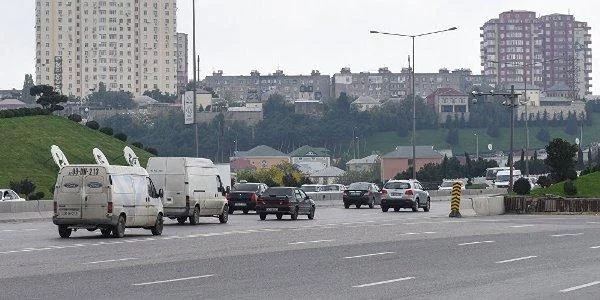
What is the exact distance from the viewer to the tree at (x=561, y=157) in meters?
77.1

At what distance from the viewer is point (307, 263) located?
88.3 ft

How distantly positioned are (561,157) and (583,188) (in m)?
7.09

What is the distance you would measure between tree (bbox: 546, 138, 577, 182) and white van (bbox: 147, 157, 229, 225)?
104ft

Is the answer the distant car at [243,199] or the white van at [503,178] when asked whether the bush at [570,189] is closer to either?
the distant car at [243,199]

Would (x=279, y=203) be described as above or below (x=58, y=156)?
below

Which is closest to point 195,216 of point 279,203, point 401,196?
point 279,203

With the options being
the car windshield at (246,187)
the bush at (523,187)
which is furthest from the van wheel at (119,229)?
the bush at (523,187)

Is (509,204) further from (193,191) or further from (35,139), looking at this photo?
(35,139)

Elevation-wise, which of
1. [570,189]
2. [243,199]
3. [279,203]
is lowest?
[243,199]

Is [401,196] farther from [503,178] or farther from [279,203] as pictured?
[503,178]

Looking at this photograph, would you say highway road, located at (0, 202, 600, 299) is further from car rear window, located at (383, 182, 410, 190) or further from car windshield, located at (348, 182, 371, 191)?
car windshield, located at (348, 182, 371, 191)

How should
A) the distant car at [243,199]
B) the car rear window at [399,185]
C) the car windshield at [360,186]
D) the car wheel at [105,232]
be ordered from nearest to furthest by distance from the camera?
the car wheel at [105,232], the distant car at [243,199], the car rear window at [399,185], the car windshield at [360,186]

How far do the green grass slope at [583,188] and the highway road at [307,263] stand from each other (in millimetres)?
27061

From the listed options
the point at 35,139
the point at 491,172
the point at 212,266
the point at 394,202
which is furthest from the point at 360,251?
the point at 491,172
